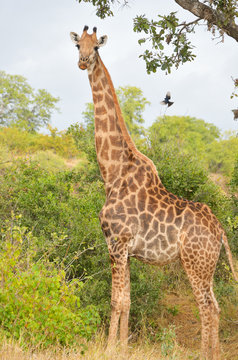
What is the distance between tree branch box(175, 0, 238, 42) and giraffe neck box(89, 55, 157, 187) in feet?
6.85

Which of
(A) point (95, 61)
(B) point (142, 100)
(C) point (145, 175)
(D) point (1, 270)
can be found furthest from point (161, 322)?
(B) point (142, 100)

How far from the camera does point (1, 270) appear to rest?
5711mm

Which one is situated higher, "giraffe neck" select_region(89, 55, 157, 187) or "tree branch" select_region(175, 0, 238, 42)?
"tree branch" select_region(175, 0, 238, 42)

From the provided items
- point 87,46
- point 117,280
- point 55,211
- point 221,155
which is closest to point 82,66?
point 87,46

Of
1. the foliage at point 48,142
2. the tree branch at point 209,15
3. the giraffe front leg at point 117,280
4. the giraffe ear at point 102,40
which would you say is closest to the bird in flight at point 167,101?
the tree branch at point 209,15

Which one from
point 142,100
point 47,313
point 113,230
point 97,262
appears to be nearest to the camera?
point 47,313

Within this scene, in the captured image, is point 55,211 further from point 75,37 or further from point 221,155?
point 221,155

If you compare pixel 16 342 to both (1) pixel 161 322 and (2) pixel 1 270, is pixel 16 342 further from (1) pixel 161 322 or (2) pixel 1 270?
(1) pixel 161 322

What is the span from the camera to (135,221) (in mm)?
6367

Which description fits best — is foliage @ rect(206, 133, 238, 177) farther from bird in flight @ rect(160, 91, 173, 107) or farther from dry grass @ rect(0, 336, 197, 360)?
dry grass @ rect(0, 336, 197, 360)

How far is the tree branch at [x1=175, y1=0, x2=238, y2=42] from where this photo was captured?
7.48 meters

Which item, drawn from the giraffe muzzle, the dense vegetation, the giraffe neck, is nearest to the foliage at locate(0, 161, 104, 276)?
the dense vegetation

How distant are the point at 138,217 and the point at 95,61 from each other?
90.9 inches

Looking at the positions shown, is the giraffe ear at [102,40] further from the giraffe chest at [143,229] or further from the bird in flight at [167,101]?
the bird in flight at [167,101]
